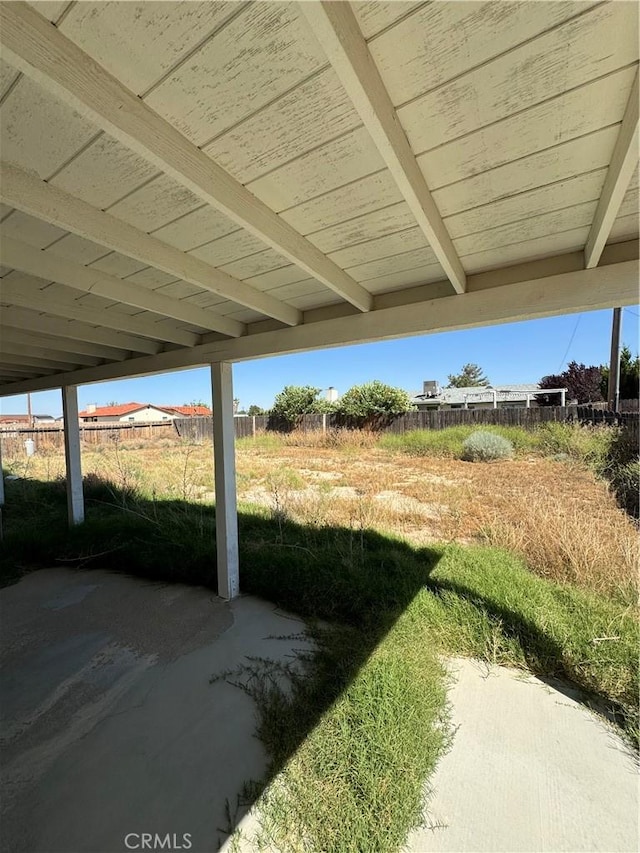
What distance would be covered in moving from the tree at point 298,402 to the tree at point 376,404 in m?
1.88

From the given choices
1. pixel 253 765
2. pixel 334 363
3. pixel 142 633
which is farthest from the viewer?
pixel 334 363

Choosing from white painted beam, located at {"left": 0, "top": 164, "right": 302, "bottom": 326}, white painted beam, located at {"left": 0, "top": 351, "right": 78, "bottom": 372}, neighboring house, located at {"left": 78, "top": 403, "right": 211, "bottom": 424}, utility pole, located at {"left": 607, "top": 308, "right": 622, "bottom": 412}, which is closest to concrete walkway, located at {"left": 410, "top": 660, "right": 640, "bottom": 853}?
white painted beam, located at {"left": 0, "top": 164, "right": 302, "bottom": 326}

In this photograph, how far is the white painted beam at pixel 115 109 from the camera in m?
0.54

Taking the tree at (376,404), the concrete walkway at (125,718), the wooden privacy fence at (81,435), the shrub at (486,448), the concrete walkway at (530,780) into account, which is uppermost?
the tree at (376,404)

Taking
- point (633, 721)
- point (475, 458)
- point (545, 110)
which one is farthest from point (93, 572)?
point (475, 458)

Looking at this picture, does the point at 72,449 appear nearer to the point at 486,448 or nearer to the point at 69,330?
the point at 69,330

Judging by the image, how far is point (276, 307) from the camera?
1845 millimetres

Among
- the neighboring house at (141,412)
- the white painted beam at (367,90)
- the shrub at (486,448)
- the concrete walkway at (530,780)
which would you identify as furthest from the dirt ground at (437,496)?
the neighboring house at (141,412)

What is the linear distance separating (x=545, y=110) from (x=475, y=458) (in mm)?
7254

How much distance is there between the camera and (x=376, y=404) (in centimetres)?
1109

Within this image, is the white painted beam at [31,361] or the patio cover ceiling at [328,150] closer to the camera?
the patio cover ceiling at [328,150]

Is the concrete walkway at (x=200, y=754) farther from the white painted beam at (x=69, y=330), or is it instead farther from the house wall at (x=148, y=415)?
the house wall at (x=148, y=415)

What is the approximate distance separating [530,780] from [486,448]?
6492 millimetres

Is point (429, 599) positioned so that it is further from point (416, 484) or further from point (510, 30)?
point (416, 484)
